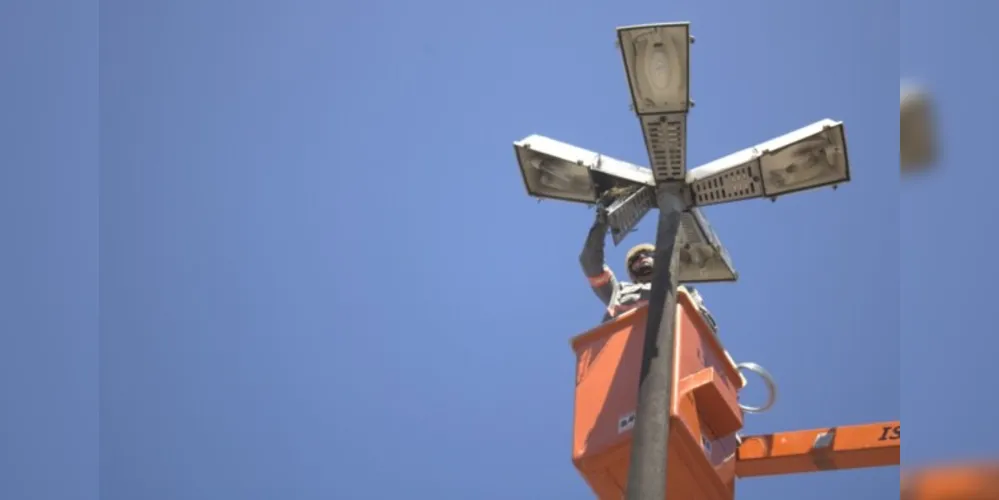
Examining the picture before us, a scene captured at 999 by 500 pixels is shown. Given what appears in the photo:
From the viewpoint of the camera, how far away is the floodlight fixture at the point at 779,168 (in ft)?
28.0

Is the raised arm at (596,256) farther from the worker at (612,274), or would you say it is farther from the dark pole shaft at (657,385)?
the dark pole shaft at (657,385)

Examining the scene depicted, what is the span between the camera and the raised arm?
8961 millimetres

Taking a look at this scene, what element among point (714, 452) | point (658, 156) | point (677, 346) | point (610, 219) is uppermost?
point (658, 156)

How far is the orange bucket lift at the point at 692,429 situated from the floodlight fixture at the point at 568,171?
160 centimetres

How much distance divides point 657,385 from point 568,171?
3182mm

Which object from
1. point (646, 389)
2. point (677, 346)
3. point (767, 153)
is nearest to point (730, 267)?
point (677, 346)

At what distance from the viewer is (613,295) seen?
11141mm

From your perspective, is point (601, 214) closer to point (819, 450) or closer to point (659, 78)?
point (659, 78)

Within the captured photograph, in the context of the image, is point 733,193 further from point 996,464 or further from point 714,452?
point 996,464

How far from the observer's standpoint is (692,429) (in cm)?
955

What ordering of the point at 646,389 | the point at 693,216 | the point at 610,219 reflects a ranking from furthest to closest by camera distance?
the point at 693,216
the point at 610,219
the point at 646,389

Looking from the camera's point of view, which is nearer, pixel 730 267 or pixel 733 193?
pixel 733 193

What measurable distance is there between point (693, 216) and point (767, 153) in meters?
0.95

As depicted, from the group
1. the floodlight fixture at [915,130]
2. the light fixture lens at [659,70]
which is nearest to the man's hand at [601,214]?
the light fixture lens at [659,70]
